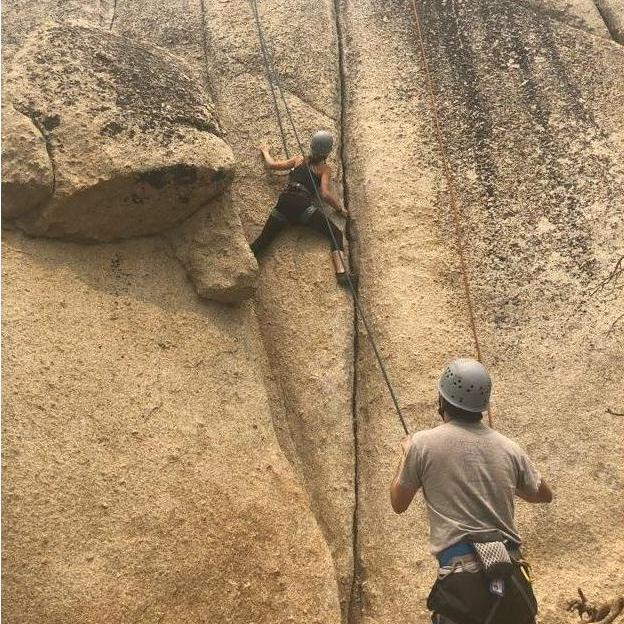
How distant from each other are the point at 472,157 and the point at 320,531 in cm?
432

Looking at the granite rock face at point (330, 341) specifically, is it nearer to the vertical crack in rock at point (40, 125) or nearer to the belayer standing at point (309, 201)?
the belayer standing at point (309, 201)

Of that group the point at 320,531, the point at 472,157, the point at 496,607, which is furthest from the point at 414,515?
the point at 472,157

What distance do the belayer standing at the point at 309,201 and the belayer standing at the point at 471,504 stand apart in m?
3.58

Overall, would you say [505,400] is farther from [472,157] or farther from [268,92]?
[268,92]

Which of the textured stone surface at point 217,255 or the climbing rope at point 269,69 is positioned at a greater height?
the climbing rope at point 269,69

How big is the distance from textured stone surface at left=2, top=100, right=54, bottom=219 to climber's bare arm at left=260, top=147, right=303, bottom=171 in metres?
2.54

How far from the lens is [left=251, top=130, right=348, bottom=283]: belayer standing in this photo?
24.6ft

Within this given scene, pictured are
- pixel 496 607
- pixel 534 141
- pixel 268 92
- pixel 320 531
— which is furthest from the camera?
pixel 268 92

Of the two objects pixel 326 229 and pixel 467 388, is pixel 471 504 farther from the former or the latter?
pixel 326 229

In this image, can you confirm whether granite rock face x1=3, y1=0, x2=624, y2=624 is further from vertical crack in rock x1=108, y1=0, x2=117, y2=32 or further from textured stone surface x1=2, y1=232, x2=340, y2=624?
vertical crack in rock x1=108, y1=0, x2=117, y2=32

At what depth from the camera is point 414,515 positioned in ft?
20.4

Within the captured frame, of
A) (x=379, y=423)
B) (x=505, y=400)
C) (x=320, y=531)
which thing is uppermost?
(x=505, y=400)

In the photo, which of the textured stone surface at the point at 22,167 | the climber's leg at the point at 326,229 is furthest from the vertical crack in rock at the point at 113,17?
the climber's leg at the point at 326,229

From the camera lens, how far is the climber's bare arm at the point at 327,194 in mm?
7719
